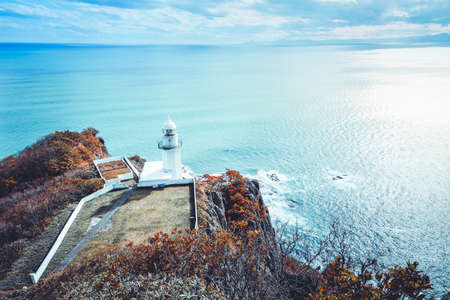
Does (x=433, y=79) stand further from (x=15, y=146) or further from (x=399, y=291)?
(x=15, y=146)

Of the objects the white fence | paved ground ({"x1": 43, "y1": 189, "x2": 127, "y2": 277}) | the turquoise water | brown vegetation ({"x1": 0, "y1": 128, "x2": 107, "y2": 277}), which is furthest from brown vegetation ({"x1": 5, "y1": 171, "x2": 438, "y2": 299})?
the turquoise water

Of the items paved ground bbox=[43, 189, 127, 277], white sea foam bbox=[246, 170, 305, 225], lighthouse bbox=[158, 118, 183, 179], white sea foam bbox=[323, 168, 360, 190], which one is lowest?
white sea foam bbox=[246, 170, 305, 225]

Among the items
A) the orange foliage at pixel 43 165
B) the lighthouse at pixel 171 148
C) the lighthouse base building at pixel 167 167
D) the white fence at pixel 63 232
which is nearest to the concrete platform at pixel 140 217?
the white fence at pixel 63 232

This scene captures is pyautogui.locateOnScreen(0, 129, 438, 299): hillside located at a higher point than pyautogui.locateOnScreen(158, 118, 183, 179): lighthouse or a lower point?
lower

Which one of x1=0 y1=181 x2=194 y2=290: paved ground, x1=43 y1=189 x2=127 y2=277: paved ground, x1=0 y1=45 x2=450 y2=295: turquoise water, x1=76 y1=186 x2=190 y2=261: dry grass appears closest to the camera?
x1=0 y1=181 x2=194 y2=290: paved ground

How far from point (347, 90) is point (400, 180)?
195 ft

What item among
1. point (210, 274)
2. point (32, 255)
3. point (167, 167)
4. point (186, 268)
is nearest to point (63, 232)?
point (32, 255)

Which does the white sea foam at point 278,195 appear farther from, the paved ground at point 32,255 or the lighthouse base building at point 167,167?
the paved ground at point 32,255

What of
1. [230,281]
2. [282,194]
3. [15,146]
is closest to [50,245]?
[230,281]

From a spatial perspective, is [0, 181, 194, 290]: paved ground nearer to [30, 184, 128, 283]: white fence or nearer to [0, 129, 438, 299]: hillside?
[30, 184, 128, 283]: white fence

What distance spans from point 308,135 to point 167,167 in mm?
39007

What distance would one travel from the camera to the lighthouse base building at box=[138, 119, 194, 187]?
65.2ft

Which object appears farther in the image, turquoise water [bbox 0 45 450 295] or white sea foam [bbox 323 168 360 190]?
white sea foam [bbox 323 168 360 190]

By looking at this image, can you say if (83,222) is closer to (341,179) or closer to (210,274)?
(210,274)
